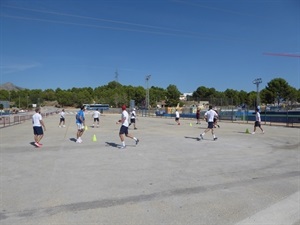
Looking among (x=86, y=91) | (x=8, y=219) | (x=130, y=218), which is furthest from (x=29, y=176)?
(x=86, y=91)

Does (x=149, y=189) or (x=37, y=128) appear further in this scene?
(x=37, y=128)

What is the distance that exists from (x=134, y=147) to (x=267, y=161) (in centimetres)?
547

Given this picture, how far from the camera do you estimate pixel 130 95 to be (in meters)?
150

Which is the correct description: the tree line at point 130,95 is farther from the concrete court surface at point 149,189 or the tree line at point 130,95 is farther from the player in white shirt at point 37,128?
the concrete court surface at point 149,189

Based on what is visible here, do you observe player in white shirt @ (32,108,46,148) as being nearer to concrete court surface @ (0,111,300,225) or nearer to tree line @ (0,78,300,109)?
concrete court surface @ (0,111,300,225)

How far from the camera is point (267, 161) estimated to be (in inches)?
409

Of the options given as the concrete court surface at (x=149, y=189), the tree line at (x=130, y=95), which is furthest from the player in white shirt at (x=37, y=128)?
the tree line at (x=130, y=95)

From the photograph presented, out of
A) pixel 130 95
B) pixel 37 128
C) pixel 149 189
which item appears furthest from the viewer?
pixel 130 95

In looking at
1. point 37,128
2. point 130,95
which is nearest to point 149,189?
point 37,128

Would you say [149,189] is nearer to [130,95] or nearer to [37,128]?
[37,128]

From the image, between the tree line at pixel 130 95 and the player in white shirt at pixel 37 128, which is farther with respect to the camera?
the tree line at pixel 130 95

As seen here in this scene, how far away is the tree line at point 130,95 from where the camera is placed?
114312mm

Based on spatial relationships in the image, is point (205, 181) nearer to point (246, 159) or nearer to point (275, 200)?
point (275, 200)

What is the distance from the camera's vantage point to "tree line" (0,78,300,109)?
114 metres
